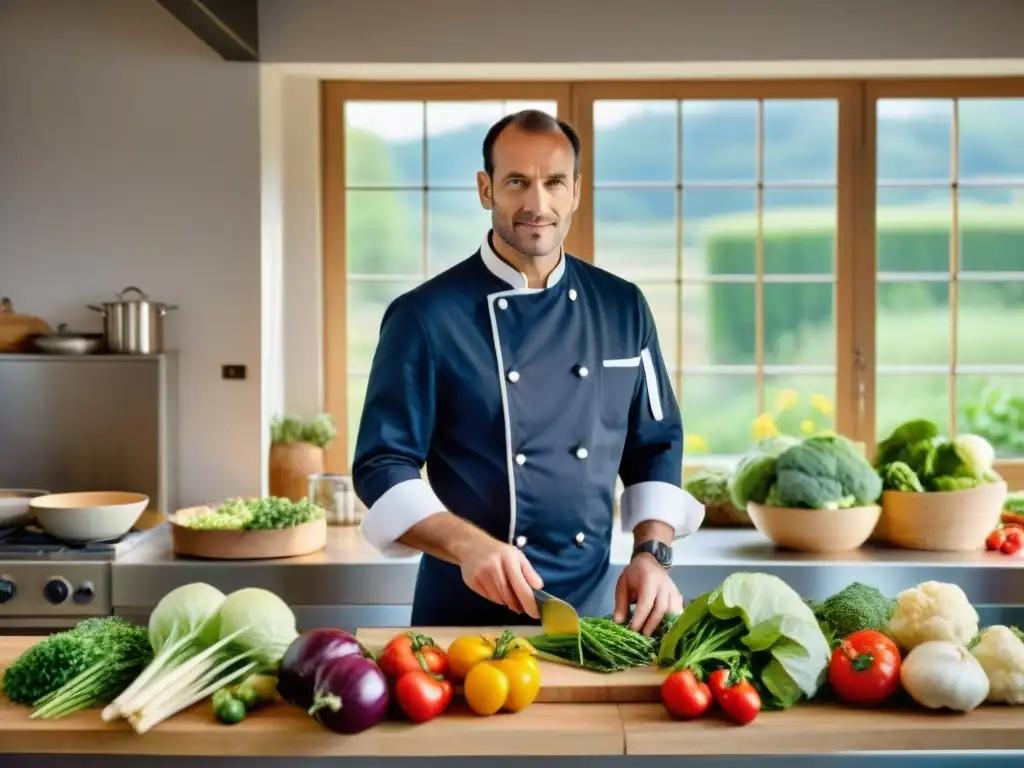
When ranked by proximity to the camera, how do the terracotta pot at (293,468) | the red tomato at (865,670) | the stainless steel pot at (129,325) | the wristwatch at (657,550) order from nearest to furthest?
the red tomato at (865,670) < the wristwatch at (657,550) < the stainless steel pot at (129,325) < the terracotta pot at (293,468)

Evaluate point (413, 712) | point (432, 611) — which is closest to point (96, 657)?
point (413, 712)

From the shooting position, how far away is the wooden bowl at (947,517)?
3408 millimetres

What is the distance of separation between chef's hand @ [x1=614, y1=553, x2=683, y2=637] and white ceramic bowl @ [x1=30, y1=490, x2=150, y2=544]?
5.77ft

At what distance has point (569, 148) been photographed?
2.21 metres

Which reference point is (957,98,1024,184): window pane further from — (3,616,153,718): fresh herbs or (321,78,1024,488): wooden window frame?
(3,616,153,718): fresh herbs

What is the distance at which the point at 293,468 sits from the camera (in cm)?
403

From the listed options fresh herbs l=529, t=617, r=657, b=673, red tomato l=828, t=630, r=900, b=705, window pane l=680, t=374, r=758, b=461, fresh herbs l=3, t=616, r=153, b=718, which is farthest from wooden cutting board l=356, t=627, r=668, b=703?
window pane l=680, t=374, r=758, b=461

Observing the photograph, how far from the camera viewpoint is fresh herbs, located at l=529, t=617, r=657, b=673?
1.76 metres

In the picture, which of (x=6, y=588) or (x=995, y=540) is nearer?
(x=6, y=588)

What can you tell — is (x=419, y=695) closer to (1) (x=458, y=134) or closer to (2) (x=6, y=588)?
(2) (x=6, y=588)

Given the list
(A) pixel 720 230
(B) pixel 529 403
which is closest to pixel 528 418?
(B) pixel 529 403

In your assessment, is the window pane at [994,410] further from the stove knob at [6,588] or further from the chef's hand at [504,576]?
the stove knob at [6,588]

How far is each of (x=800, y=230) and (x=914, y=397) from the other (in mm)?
727

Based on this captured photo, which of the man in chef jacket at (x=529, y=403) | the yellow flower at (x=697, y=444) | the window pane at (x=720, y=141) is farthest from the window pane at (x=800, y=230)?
the man in chef jacket at (x=529, y=403)
